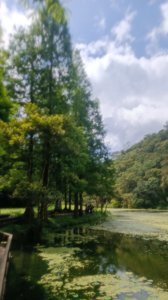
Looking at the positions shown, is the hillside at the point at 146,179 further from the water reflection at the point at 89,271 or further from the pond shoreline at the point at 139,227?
the water reflection at the point at 89,271

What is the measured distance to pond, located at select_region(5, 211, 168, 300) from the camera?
→ 32.5 ft

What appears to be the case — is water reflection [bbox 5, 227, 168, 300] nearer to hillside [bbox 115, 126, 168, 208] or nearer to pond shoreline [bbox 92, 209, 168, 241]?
pond shoreline [bbox 92, 209, 168, 241]

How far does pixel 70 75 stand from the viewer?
2555cm

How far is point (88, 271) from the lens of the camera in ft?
41.3

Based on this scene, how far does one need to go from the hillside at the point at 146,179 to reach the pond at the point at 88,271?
5778 cm

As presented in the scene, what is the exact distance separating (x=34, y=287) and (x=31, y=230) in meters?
9.88

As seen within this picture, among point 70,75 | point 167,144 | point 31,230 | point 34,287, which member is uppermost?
point 167,144

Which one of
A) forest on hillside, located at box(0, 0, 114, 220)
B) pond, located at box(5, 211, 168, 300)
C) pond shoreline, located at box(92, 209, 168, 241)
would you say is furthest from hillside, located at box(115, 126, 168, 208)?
pond, located at box(5, 211, 168, 300)

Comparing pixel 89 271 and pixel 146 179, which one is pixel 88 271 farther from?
pixel 146 179

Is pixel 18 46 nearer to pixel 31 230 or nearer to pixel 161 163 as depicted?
pixel 31 230

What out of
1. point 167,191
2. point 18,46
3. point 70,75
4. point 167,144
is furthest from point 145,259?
point 167,144

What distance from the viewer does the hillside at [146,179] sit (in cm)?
9875

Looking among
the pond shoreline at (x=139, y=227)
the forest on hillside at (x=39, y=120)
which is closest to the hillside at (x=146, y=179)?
the pond shoreline at (x=139, y=227)

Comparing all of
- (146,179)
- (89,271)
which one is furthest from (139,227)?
(146,179)
